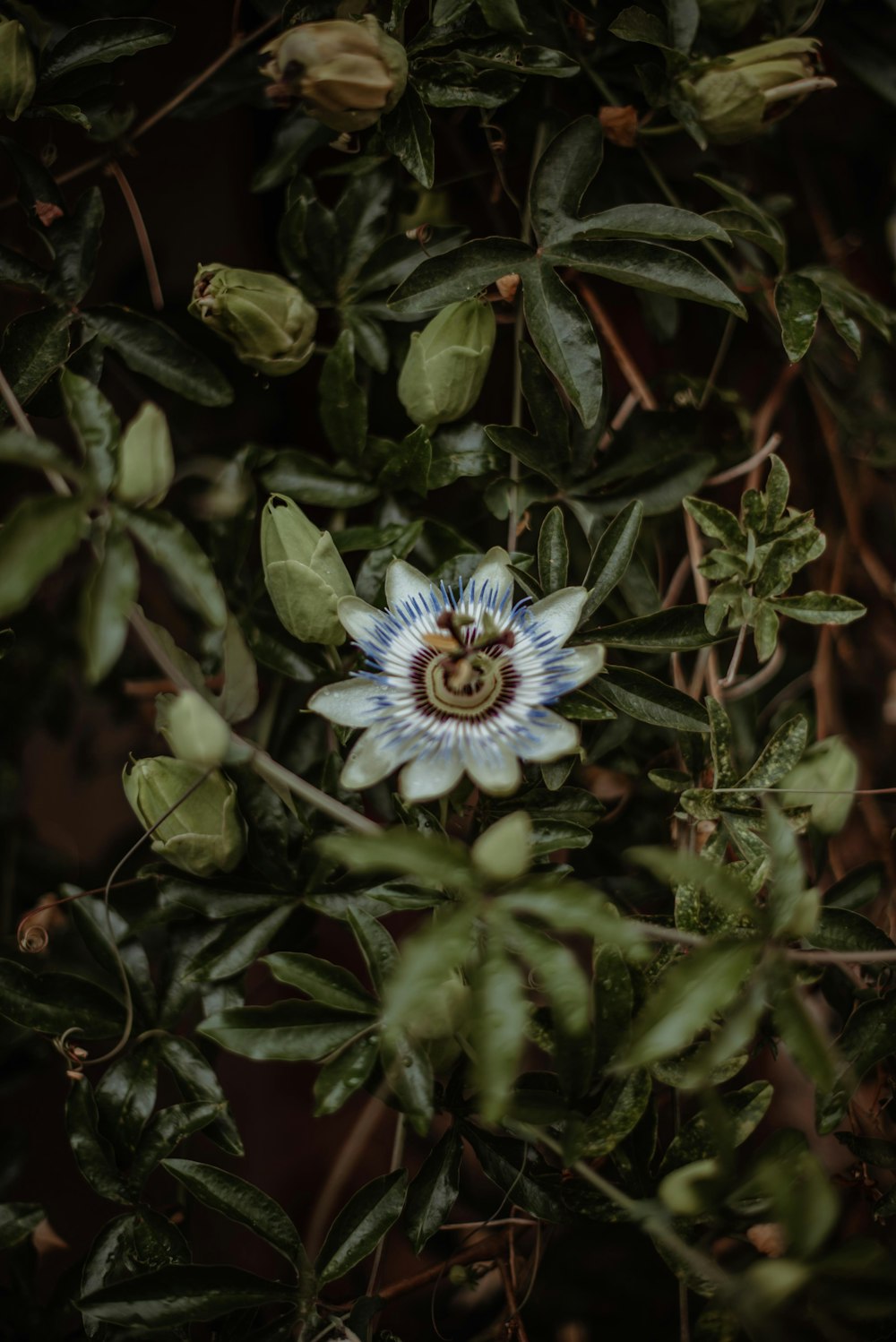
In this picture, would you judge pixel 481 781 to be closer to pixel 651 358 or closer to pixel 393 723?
pixel 393 723

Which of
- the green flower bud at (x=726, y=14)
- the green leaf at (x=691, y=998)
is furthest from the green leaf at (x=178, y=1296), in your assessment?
the green flower bud at (x=726, y=14)

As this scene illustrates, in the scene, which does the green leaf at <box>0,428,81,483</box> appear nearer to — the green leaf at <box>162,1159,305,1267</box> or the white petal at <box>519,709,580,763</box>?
the white petal at <box>519,709,580,763</box>

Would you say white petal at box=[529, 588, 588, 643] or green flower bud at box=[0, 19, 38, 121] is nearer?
white petal at box=[529, 588, 588, 643]

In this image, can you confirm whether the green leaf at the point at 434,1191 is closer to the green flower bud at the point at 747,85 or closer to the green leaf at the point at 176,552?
the green leaf at the point at 176,552

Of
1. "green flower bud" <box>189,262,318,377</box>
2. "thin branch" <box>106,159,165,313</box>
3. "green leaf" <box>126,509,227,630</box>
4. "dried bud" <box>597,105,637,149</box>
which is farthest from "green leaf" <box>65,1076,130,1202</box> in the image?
"dried bud" <box>597,105,637,149</box>

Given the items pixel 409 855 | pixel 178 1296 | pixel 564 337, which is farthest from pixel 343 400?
pixel 178 1296

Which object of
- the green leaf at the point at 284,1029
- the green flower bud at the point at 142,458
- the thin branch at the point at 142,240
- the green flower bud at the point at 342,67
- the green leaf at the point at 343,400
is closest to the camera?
the green flower bud at the point at 142,458
